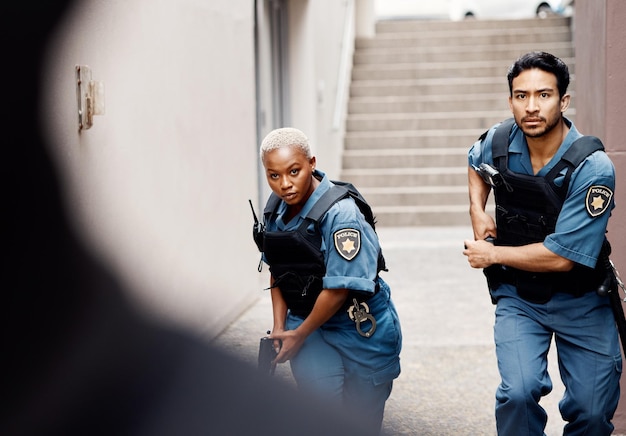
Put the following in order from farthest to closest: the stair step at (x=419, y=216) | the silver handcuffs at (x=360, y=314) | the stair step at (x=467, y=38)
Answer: the stair step at (x=467, y=38) < the stair step at (x=419, y=216) < the silver handcuffs at (x=360, y=314)

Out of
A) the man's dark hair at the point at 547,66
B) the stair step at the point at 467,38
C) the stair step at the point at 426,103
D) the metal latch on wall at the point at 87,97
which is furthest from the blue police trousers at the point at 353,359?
the stair step at the point at 467,38

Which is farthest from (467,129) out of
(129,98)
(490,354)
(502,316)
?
(502,316)

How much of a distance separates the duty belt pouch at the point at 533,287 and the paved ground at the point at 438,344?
83cm

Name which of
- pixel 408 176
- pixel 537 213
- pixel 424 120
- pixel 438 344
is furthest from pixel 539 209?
pixel 424 120

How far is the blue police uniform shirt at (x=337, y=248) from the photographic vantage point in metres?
3.05

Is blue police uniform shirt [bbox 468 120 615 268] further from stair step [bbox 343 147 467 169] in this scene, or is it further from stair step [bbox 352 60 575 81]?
→ stair step [bbox 352 60 575 81]

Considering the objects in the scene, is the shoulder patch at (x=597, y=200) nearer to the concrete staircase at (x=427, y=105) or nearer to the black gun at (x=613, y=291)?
the black gun at (x=613, y=291)

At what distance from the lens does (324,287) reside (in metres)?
3.06

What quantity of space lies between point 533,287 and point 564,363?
28cm

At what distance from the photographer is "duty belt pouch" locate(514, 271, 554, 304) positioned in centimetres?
311

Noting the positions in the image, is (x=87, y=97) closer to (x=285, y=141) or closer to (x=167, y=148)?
(x=285, y=141)

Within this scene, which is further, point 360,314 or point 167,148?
point 167,148

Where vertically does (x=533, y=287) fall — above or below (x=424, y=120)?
below

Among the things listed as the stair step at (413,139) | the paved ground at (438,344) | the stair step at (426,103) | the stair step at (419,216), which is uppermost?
the stair step at (426,103)
